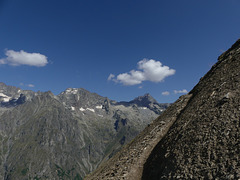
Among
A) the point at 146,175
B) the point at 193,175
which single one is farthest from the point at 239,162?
the point at 146,175

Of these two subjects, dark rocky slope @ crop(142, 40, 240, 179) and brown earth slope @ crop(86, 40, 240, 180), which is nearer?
dark rocky slope @ crop(142, 40, 240, 179)

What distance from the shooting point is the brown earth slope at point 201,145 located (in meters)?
13.5

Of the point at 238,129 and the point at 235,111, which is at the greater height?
the point at 235,111

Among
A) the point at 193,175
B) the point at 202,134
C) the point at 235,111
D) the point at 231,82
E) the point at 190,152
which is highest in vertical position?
the point at 231,82

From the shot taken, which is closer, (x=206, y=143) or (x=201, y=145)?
(x=206, y=143)

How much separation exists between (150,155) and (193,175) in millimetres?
7582

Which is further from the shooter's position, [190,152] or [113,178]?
[113,178]

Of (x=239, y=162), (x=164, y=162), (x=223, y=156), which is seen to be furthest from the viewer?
(x=164, y=162)

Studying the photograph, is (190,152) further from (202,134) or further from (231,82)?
(231,82)

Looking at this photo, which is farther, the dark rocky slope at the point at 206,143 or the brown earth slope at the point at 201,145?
the brown earth slope at the point at 201,145

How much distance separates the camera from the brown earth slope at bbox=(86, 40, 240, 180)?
44.4 ft

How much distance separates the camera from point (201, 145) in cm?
1558

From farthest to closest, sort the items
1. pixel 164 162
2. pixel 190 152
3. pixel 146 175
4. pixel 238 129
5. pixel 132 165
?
pixel 132 165
pixel 146 175
pixel 164 162
pixel 190 152
pixel 238 129

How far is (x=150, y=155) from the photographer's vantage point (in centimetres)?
2091
